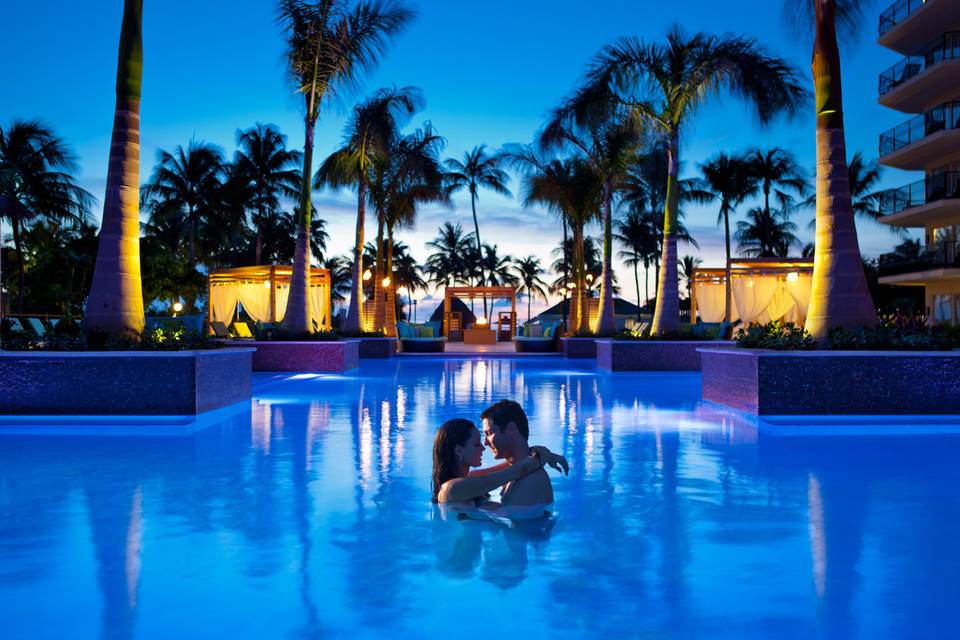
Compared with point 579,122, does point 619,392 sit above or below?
below

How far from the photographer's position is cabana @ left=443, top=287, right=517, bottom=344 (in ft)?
119

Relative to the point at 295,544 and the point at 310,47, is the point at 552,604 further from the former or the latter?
the point at 310,47

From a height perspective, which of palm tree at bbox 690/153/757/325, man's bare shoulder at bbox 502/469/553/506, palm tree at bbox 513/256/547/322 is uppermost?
palm tree at bbox 690/153/757/325

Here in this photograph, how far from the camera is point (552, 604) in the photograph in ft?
11.0

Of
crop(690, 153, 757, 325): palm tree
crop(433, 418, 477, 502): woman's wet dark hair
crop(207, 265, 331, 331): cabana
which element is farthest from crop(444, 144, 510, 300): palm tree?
crop(433, 418, 477, 502): woman's wet dark hair

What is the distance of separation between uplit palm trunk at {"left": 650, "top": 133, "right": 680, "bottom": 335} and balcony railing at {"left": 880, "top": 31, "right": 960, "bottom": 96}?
54.2 ft

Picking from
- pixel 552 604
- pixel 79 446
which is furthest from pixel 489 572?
pixel 79 446

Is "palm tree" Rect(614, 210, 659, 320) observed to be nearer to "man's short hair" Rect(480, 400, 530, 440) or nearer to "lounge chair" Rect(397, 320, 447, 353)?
"lounge chair" Rect(397, 320, 447, 353)

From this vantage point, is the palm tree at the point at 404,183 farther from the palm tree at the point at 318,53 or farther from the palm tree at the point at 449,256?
the palm tree at the point at 449,256

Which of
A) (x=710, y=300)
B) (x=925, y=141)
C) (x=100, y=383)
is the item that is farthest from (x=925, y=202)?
(x=100, y=383)

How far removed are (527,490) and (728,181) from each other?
45.8 metres

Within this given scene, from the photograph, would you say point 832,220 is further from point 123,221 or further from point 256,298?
point 256,298

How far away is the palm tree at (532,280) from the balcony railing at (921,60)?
38.3m

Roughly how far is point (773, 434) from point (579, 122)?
12.8m
